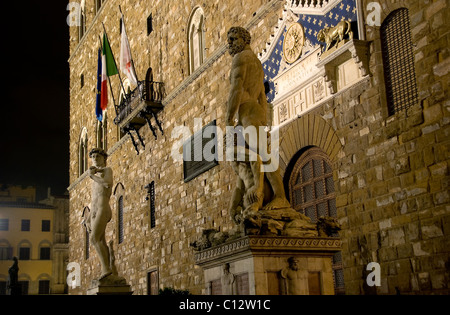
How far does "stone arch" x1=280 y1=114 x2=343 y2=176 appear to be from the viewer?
1034cm

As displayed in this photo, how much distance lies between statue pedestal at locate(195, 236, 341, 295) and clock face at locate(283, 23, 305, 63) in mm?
5160

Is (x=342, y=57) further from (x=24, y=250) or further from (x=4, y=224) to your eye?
(x=24, y=250)

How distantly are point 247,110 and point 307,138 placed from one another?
3.77 meters

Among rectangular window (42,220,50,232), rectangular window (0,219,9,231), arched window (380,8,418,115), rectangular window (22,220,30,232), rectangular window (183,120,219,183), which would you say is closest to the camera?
arched window (380,8,418,115)

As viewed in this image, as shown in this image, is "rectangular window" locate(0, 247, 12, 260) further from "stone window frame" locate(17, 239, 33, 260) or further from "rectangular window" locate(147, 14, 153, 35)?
"rectangular window" locate(147, 14, 153, 35)

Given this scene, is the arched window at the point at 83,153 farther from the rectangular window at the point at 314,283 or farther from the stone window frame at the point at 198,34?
the rectangular window at the point at 314,283

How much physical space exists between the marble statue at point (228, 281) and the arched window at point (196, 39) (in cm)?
966

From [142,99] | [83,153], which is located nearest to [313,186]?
[142,99]

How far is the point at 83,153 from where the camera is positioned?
26844 mm

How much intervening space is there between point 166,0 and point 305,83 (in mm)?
8550

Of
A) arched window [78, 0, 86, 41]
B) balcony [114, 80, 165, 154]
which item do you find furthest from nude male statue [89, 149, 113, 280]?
arched window [78, 0, 86, 41]

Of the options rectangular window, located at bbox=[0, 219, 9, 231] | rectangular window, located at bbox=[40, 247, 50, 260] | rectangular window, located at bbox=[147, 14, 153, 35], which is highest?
rectangular window, located at bbox=[147, 14, 153, 35]

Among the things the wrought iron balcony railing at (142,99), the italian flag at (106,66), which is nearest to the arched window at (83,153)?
the italian flag at (106,66)
